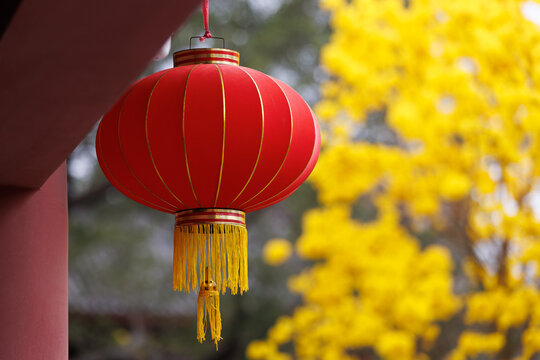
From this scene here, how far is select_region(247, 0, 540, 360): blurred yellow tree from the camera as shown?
3674mm

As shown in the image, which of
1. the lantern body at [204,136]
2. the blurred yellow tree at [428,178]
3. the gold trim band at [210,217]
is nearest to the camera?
the lantern body at [204,136]

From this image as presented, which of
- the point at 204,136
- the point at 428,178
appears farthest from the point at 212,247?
the point at 428,178

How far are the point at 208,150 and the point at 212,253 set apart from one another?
255 millimetres

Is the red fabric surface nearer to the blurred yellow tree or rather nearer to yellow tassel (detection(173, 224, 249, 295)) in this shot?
yellow tassel (detection(173, 224, 249, 295))

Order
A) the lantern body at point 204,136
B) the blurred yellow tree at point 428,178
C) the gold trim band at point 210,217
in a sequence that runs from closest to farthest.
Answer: the lantern body at point 204,136
the gold trim band at point 210,217
the blurred yellow tree at point 428,178

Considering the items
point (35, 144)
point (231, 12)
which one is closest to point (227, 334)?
point (231, 12)

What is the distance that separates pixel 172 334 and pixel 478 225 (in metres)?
3.06

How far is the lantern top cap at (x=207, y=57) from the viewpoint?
5.37 ft

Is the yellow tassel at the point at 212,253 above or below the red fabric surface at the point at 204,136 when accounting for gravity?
below

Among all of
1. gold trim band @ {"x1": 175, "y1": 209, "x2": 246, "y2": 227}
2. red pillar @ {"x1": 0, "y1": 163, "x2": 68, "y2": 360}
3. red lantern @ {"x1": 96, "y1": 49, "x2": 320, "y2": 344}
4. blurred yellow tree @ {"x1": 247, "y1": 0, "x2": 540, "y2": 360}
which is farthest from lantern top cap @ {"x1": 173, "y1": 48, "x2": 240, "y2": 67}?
blurred yellow tree @ {"x1": 247, "y1": 0, "x2": 540, "y2": 360}

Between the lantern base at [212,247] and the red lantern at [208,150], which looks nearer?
the red lantern at [208,150]

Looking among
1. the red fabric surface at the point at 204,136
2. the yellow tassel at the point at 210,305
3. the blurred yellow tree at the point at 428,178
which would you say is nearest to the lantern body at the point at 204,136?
the red fabric surface at the point at 204,136

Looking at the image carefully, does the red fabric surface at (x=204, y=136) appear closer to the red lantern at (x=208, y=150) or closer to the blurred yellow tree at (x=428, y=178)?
the red lantern at (x=208, y=150)

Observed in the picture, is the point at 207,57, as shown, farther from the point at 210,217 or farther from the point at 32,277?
the point at 32,277
